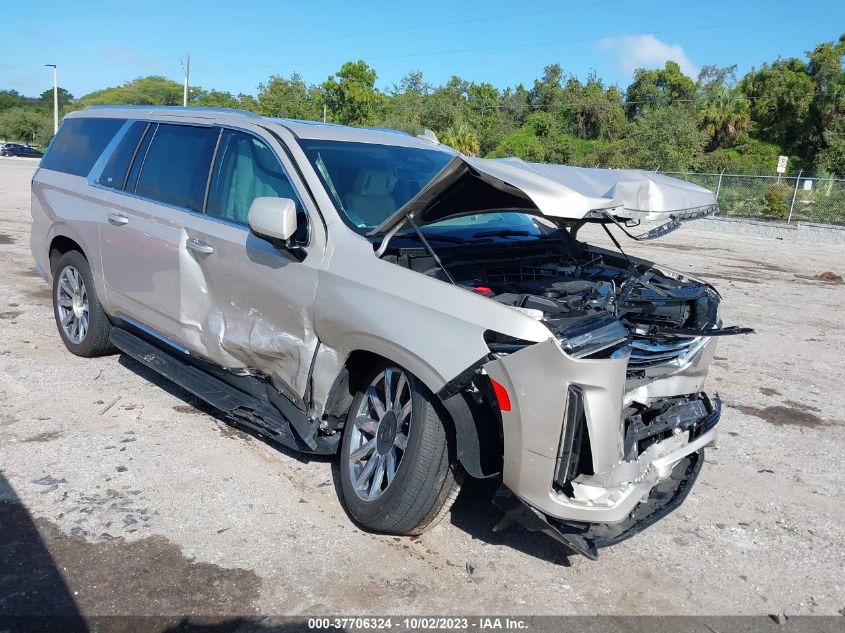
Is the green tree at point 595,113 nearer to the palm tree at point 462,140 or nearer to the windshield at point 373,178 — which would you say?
the palm tree at point 462,140

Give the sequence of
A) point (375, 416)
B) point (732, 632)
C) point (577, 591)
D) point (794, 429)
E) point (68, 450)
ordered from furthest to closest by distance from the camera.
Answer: point (794, 429), point (68, 450), point (375, 416), point (577, 591), point (732, 632)

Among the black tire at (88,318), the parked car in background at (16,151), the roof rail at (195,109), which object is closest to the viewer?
the roof rail at (195,109)

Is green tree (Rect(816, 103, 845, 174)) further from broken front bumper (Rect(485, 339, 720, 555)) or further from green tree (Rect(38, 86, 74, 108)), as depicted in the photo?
green tree (Rect(38, 86, 74, 108))

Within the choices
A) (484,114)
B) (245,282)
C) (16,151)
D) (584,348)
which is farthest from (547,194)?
(16,151)

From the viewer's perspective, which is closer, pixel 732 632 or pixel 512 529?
pixel 732 632

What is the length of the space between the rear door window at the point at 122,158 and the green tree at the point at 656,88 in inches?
2167

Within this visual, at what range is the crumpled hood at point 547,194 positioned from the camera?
329 cm

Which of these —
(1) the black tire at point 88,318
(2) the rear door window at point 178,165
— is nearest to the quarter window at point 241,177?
(2) the rear door window at point 178,165

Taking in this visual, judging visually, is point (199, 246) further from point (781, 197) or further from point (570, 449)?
point (781, 197)

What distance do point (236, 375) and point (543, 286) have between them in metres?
1.93

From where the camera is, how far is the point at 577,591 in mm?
3336

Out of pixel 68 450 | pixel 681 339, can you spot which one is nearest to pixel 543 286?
pixel 681 339

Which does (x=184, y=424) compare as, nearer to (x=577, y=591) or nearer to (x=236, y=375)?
(x=236, y=375)

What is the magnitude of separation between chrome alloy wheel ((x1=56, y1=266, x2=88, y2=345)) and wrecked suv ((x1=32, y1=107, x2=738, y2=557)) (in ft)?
1.93
